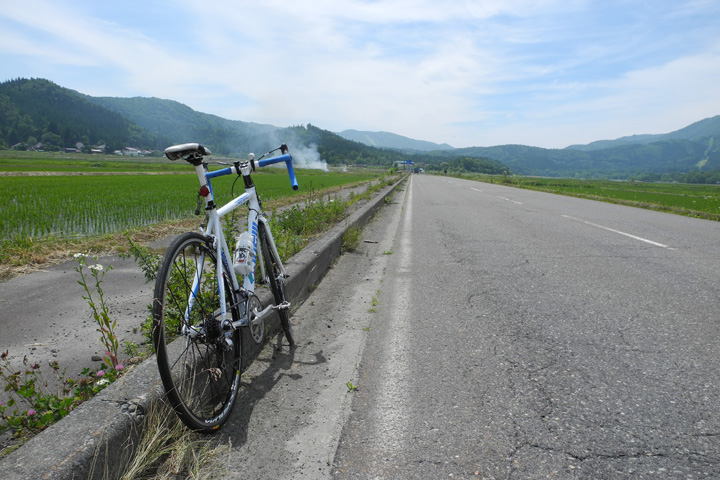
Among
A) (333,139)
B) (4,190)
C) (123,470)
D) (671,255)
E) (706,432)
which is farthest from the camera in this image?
(333,139)

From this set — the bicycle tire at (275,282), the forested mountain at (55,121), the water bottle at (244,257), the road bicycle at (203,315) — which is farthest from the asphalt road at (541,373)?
the forested mountain at (55,121)

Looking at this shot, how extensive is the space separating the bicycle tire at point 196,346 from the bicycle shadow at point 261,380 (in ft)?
0.27

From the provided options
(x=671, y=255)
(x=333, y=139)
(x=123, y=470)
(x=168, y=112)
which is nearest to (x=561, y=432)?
(x=123, y=470)

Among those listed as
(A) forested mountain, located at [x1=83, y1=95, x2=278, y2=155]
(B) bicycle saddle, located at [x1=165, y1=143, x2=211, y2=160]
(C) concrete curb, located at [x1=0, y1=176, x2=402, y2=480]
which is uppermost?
(A) forested mountain, located at [x1=83, y1=95, x2=278, y2=155]

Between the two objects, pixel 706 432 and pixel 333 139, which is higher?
pixel 333 139

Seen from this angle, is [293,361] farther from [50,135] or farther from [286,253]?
[50,135]

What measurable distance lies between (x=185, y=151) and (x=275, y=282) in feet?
4.30

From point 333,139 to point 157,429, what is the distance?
538ft

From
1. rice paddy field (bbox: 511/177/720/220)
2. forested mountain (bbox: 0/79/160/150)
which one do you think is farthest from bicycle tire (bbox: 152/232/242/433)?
forested mountain (bbox: 0/79/160/150)

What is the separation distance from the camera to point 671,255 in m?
5.75

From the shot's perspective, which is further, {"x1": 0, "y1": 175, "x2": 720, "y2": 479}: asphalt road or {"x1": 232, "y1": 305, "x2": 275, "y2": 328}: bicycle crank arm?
{"x1": 232, "y1": 305, "x2": 275, "y2": 328}: bicycle crank arm

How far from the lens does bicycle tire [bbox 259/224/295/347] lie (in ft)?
9.93

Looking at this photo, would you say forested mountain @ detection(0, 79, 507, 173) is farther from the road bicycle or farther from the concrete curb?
the concrete curb

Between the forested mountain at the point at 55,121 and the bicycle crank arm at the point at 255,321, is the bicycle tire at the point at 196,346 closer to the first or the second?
the bicycle crank arm at the point at 255,321
